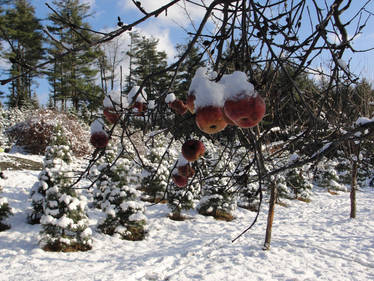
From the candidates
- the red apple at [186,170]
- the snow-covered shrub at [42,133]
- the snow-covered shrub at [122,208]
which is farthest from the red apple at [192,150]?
the snow-covered shrub at [42,133]

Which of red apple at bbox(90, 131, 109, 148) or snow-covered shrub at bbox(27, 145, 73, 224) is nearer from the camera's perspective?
red apple at bbox(90, 131, 109, 148)

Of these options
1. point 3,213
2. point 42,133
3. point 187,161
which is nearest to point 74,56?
point 187,161

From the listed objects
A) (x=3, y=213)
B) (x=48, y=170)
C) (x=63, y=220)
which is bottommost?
(x=3, y=213)

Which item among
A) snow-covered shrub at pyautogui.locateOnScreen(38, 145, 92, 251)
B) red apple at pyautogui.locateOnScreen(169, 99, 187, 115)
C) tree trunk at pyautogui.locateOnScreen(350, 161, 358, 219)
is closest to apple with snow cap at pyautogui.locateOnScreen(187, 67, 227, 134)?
red apple at pyautogui.locateOnScreen(169, 99, 187, 115)

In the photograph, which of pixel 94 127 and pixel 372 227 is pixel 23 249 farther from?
pixel 372 227

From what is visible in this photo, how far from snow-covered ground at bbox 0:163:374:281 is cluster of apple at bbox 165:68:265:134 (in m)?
4.24

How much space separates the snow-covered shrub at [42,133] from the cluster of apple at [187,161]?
40.9ft

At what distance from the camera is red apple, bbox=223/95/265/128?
0.87 m

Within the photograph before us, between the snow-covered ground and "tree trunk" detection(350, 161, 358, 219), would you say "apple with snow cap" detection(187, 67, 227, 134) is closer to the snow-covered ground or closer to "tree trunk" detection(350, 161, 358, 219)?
the snow-covered ground

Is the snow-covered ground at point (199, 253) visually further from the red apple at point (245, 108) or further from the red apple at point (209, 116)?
the red apple at point (245, 108)

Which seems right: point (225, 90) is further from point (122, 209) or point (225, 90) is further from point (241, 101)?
point (122, 209)

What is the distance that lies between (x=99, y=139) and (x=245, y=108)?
88 centimetres

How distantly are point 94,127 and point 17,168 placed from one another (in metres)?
11.3

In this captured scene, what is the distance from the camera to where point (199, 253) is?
5.64 meters
